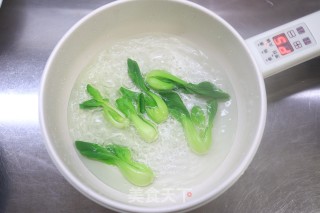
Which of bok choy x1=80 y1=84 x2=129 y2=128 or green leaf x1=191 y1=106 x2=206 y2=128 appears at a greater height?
bok choy x1=80 y1=84 x2=129 y2=128

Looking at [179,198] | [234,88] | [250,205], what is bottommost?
[250,205]

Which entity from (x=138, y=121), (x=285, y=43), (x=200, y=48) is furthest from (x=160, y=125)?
(x=285, y=43)

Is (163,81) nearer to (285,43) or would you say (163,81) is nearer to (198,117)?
(198,117)

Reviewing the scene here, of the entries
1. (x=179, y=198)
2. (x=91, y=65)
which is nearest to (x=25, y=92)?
(x=91, y=65)

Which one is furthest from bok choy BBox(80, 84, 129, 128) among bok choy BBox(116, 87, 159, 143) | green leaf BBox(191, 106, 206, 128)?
green leaf BBox(191, 106, 206, 128)

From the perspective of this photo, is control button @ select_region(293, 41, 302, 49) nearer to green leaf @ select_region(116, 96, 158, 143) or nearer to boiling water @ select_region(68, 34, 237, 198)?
boiling water @ select_region(68, 34, 237, 198)

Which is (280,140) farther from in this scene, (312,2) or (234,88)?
(312,2)
